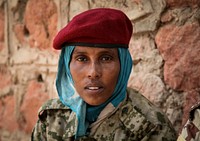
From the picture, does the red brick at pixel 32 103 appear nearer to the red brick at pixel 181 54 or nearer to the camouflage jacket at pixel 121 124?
the camouflage jacket at pixel 121 124

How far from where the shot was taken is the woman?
154 centimetres

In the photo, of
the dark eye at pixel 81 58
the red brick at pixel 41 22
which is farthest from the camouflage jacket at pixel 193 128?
the red brick at pixel 41 22

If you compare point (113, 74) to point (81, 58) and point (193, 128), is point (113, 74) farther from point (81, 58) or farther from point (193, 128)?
point (193, 128)

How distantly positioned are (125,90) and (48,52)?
0.89m

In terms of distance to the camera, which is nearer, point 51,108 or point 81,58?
point 81,58

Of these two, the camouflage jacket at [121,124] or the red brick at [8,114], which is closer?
the camouflage jacket at [121,124]

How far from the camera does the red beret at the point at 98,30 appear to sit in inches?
60.1

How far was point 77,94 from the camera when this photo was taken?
5.62 ft

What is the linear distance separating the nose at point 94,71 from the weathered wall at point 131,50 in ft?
1.21

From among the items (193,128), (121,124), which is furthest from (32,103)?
(193,128)

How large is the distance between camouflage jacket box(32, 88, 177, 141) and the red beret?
0.27 metres

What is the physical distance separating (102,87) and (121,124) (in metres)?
0.18

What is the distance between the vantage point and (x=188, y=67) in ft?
5.50

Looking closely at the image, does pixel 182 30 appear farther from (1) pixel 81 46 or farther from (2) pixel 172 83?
(1) pixel 81 46
